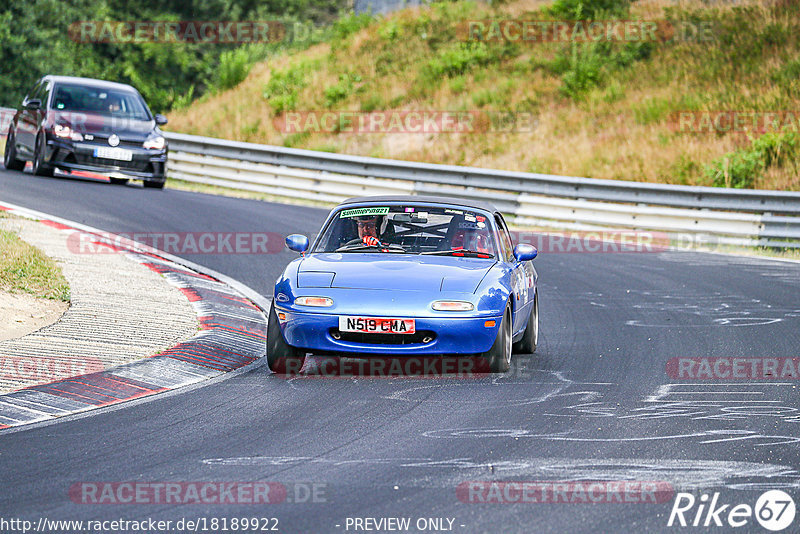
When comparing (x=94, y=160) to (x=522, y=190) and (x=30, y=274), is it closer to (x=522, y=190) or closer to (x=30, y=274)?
(x=522, y=190)

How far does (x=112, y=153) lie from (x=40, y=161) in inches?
57.2

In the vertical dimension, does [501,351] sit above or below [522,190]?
below

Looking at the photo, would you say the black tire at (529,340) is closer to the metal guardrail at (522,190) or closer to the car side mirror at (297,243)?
the car side mirror at (297,243)

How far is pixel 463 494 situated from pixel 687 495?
106 cm

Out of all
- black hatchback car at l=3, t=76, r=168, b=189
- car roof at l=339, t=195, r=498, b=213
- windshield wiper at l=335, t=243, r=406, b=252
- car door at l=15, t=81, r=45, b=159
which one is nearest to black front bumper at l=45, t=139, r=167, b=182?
black hatchback car at l=3, t=76, r=168, b=189

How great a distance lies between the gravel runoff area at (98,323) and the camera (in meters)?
8.50

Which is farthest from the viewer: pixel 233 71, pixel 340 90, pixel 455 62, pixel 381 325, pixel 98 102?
pixel 233 71

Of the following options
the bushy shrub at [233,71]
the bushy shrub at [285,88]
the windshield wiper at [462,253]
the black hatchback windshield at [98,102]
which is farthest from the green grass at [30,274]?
the bushy shrub at [233,71]

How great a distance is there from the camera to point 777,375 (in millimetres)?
9289

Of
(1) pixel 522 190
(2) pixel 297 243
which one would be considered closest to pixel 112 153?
(1) pixel 522 190

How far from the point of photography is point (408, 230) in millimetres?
10031

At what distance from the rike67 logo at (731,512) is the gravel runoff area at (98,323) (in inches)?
178

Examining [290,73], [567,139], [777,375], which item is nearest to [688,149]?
[567,139]

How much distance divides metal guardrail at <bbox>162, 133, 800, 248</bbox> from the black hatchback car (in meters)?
3.71
